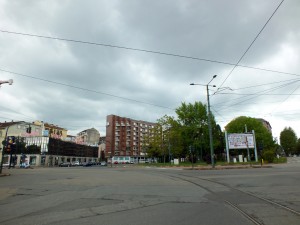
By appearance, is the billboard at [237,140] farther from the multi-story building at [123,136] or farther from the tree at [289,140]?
A: the tree at [289,140]

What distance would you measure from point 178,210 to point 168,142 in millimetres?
65396

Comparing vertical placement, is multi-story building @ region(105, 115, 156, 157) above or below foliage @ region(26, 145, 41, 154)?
above

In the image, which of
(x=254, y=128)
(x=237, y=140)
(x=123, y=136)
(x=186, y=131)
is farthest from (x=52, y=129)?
(x=237, y=140)

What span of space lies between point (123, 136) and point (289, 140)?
82741 mm

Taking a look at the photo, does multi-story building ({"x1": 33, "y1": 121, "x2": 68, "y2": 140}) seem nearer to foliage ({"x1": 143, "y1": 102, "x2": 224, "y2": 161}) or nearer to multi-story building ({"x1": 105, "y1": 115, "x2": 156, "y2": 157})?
multi-story building ({"x1": 105, "y1": 115, "x2": 156, "y2": 157})

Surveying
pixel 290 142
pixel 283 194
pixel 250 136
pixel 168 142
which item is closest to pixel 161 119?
pixel 168 142

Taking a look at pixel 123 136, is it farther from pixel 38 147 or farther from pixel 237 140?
pixel 237 140

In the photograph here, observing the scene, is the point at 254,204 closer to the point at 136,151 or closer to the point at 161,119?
the point at 161,119

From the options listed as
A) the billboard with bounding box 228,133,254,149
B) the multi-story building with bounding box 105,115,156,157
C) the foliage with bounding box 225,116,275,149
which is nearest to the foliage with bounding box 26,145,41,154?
the multi-story building with bounding box 105,115,156,157

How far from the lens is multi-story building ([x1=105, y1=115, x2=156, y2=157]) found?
447ft

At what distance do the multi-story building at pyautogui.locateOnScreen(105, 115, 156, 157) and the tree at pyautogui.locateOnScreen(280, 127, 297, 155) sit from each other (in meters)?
66.7

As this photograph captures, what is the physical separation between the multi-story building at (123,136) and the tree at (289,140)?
66.7m

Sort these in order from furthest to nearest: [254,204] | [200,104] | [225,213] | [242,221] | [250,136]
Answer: [200,104]
[250,136]
[254,204]
[225,213]
[242,221]

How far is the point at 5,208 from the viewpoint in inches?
357
